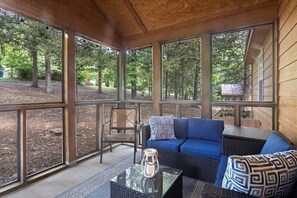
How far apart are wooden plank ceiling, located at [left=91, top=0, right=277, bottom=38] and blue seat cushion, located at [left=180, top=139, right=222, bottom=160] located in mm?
2143

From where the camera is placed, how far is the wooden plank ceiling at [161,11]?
3.16 metres

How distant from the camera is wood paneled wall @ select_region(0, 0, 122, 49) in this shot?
2.59 meters

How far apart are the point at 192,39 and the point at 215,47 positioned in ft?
1.53

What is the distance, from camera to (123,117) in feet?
13.1

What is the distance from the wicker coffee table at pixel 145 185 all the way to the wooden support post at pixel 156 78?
7.01 feet

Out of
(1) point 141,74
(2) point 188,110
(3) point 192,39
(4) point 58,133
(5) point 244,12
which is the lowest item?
(4) point 58,133

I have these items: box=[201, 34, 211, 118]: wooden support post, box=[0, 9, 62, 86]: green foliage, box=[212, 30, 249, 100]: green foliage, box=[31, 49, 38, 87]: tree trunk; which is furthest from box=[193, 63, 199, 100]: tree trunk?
box=[31, 49, 38, 87]: tree trunk

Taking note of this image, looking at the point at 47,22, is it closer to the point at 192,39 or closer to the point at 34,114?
the point at 34,114

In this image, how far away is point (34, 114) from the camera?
9.19 feet

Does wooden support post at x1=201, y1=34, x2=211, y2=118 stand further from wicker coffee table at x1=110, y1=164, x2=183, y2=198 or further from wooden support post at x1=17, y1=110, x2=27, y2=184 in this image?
wooden support post at x1=17, y1=110, x2=27, y2=184

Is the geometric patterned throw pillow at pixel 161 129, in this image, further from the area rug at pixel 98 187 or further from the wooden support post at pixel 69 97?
the wooden support post at pixel 69 97

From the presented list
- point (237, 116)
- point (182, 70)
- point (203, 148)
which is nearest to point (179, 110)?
point (182, 70)

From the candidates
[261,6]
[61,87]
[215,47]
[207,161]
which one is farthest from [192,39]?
[61,87]

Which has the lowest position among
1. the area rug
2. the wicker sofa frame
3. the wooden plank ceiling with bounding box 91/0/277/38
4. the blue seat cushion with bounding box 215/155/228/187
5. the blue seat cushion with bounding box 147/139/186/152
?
the area rug
